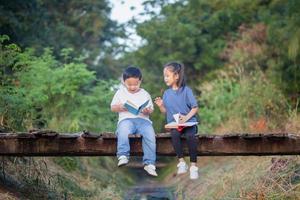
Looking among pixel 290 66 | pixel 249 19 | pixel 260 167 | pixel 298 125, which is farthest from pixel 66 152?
pixel 249 19

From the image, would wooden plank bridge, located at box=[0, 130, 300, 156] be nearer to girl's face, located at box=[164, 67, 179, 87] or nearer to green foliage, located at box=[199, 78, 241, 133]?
girl's face, located at box=[164, 67, 179, 87]

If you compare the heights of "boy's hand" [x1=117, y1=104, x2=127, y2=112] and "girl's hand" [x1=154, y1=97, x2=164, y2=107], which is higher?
"girl's hand" [x1=154, y1=97, x2=164, y2=107]

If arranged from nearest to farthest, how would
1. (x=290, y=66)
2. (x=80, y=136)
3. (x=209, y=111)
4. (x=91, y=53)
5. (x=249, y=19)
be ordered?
(x=80, y=136)
(x=290, y=66)
(x=209, y=111)
(x=249, y=19)
(x=91, y=53)

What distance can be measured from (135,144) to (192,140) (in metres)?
0.73

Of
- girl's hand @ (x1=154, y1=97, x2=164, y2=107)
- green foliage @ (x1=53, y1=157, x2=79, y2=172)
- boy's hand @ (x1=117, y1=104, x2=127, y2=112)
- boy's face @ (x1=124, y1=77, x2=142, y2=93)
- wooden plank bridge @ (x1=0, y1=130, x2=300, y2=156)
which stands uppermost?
boy's face @ (x1=124, y1=77, x2=142, y2=93)

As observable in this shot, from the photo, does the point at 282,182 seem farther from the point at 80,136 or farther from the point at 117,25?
the point at 117,25

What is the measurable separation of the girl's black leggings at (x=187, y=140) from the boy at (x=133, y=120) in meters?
0.26

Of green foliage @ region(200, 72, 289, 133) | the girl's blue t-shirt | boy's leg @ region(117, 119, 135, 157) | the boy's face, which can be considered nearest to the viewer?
boy's leg @ region(117, 119, 135, 157)

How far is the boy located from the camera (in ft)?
23.6

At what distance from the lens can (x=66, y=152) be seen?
7.57m

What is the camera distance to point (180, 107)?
7438mm

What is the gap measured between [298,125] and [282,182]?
2.86 m

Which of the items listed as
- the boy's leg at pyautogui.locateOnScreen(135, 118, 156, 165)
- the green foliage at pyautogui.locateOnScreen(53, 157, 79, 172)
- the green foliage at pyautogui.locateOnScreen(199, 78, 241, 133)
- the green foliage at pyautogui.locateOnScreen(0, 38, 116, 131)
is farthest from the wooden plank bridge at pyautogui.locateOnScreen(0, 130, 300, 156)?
the green foliage at pyautogui.locateOnScreen(199, 78, 241, 133)

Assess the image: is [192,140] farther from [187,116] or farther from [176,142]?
[187,116]
